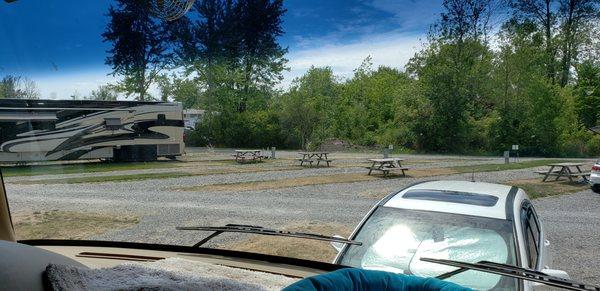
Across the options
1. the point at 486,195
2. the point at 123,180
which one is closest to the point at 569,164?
the point at 486,195

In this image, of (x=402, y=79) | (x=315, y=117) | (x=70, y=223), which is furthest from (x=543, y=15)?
(x=70, y=223)

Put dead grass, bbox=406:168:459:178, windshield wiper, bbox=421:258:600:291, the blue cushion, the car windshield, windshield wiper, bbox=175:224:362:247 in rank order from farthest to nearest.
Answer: dead grass, bbox=406:168:459:178, the car windshield, windshield wiper, bbox=175:224:362:247, windshield wiper, bbox=421:258:600:291, the blue cushion

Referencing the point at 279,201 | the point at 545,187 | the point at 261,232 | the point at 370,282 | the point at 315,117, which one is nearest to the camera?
the point at 370,282

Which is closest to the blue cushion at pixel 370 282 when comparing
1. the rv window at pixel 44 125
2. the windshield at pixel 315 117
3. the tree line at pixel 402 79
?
the windshield at pixel 315 117

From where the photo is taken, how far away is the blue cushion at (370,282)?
3.36 ft

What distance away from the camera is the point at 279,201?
3848mm

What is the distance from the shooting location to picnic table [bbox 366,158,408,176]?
12.1ft

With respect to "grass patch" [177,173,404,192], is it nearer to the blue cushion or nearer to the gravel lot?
the gravel lot

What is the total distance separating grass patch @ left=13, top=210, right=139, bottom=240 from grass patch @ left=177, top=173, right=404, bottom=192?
0.78 m

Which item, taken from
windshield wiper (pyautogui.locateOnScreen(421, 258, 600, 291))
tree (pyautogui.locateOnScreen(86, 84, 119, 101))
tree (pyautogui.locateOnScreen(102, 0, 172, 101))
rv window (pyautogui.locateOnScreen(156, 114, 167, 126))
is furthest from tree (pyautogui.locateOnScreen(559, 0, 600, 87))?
tree (pyautogui.locateOnScreen(86, 84, 119, 101))

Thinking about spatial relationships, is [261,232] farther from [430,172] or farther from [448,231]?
[430,172]

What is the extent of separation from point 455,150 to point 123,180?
2600 millimetres

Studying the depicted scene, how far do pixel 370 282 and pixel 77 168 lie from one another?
3118 millimetres

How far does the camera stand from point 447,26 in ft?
10.0
